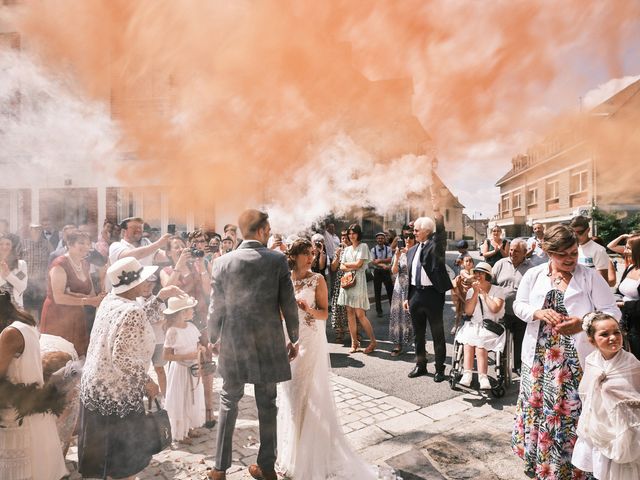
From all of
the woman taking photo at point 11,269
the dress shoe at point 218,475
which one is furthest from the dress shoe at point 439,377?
the woman taking photo at point 11,269

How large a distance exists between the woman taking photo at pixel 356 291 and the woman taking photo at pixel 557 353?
12.0ft

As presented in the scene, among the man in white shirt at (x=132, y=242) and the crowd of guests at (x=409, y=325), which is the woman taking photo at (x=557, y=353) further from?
the man in white shirt at (x=132, y=242)

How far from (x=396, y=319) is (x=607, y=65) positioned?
4.62 metres

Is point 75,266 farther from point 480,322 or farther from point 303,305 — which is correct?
point 480,322

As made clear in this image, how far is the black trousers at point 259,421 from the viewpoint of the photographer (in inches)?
120

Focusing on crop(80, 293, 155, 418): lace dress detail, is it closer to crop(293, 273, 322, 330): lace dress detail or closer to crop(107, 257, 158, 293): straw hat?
crop(107, 257, 158, 293): straw hat

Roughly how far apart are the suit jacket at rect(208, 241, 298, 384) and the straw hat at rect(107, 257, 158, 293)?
2.00 ft

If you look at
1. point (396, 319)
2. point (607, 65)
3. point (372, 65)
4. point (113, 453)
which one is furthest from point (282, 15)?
point (396, 319)

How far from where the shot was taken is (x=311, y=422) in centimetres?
322

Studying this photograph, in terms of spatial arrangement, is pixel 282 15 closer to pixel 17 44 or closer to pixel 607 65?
pixel 17 44

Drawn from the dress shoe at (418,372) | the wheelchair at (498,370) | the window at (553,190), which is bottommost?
the dress shoe at (418,372)

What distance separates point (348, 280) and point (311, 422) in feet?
12.5

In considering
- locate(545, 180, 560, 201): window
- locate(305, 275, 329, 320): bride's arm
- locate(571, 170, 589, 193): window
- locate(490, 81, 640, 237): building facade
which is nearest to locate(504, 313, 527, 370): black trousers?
locate(490, 81, 640, 237): building facade

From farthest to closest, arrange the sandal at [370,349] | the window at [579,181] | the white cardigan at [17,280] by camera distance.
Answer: the sandal at [370,349]
the window at [579,181]
the white cardigan at [17,280]
